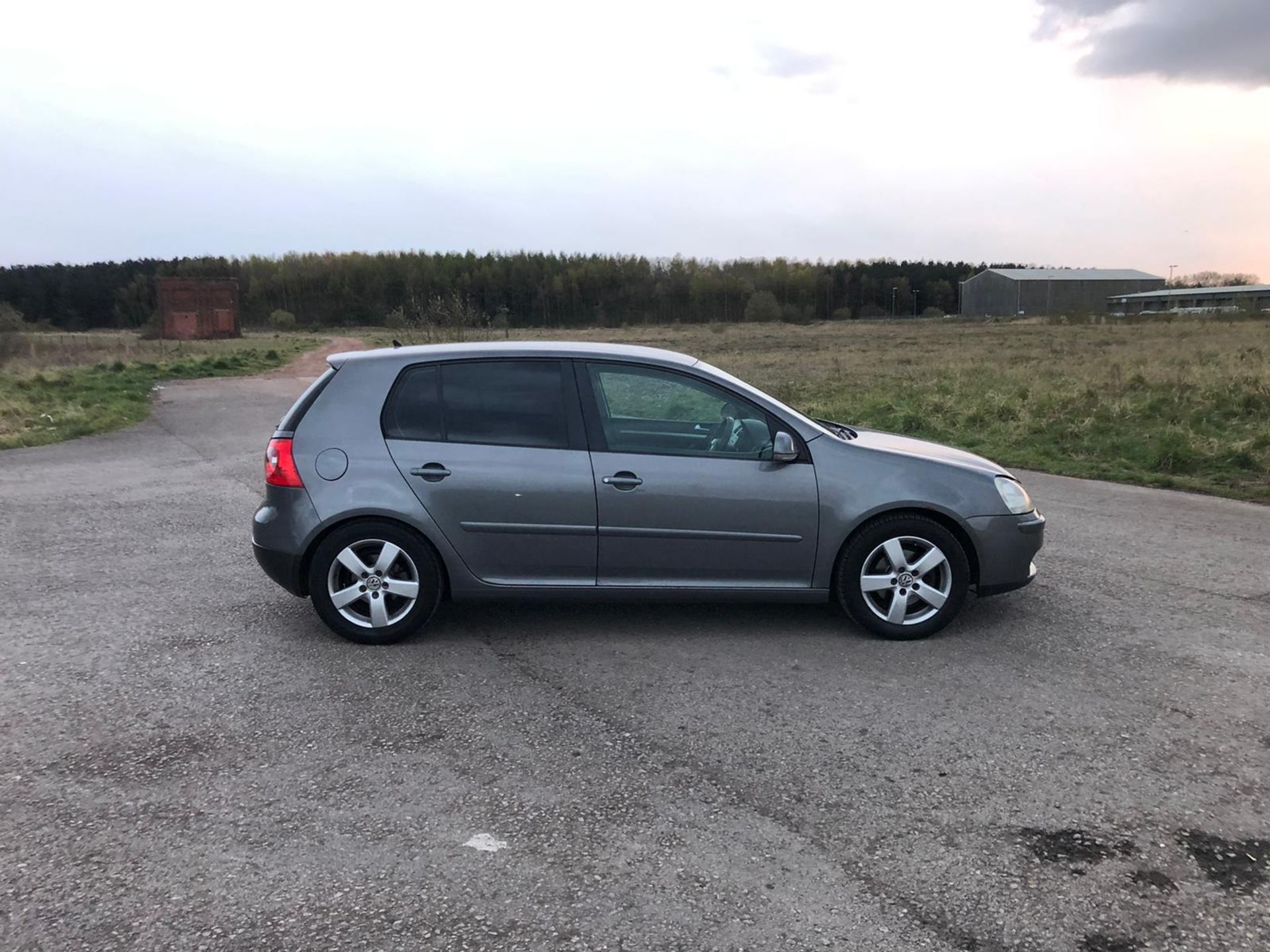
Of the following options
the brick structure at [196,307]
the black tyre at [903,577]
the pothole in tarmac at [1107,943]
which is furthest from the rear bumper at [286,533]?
the brick structure at [196,307]

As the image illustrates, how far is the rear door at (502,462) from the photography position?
5.02 metres

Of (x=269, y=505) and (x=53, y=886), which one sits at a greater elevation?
(x=269, y=505)

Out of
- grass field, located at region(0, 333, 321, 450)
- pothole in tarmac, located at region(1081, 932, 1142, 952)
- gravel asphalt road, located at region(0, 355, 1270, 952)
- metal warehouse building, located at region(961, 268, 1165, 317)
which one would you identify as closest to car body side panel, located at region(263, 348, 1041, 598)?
gravel asphalt road, located at region(0, 355, 1270, 952)

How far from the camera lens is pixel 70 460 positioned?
12.5 m

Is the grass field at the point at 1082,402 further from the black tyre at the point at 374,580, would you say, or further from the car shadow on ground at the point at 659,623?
the black tyre at the point at 374,580

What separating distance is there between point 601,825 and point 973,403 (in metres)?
13.6

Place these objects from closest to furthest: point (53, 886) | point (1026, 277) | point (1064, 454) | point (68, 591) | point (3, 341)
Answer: point (53, 886) → point (68, 591) → point (1064, 454) → point (3, 341) → point (1026, 277)

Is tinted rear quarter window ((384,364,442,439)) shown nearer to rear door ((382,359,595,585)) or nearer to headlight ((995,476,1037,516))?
rear door ((382,359,595,585))

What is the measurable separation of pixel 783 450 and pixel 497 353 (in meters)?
1.66

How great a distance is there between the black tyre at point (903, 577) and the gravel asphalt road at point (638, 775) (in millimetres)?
151

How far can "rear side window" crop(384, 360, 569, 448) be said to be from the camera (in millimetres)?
5137

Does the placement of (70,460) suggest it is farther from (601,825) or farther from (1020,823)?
(1020,823)

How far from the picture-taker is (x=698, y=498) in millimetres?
5008

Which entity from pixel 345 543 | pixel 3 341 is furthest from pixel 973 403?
pixel 3 341
